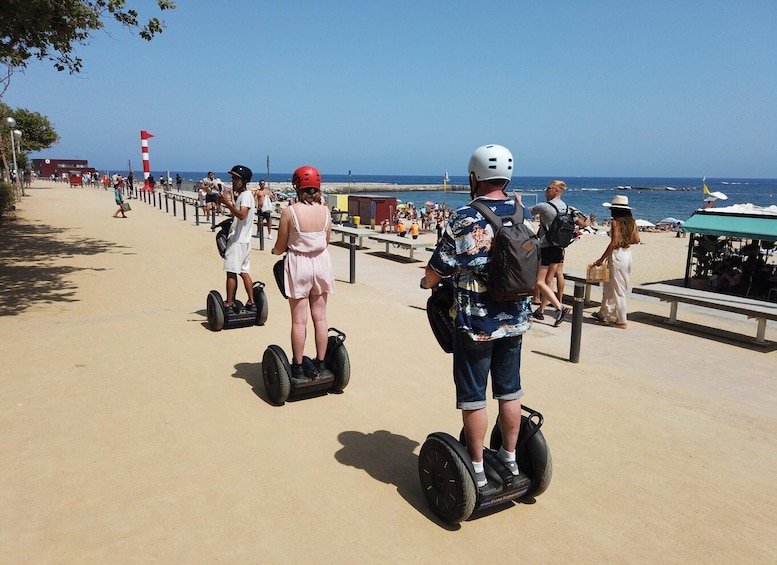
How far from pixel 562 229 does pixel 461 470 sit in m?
4.34

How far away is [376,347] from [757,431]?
3.65 meters

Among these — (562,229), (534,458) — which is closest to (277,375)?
(534,458)

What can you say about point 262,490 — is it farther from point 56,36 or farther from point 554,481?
point 56,36

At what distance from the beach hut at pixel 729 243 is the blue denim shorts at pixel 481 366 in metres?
9.92

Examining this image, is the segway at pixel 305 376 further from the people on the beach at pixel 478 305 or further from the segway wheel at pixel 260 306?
the segway wheel at pixel 260 306

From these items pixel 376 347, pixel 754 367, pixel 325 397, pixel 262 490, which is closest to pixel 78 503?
pixel 262 490

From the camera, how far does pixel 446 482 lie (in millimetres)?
2984

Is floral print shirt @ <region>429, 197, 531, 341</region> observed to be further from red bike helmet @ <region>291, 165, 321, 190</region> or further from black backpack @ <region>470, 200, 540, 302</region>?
red bike helmet @ <region>291, 165, 321, 190</region>

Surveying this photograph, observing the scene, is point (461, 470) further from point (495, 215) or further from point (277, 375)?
point (277, 375)

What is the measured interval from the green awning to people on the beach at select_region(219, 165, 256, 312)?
936cm

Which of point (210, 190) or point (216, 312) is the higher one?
point (210, 190)

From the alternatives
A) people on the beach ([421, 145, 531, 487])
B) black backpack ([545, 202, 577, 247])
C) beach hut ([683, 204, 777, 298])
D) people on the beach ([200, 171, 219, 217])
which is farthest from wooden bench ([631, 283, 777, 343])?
people on the beach ([200, 171, 219, 217])

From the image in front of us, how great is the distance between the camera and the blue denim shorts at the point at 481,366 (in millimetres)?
2883

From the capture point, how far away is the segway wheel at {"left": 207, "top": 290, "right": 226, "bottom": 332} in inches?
261
